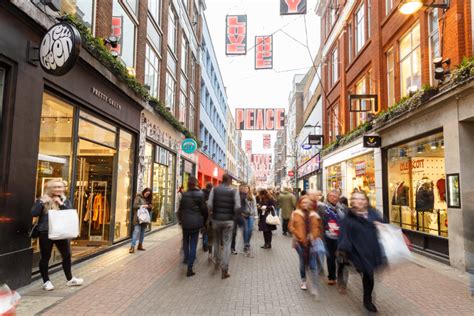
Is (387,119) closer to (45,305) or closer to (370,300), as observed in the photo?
Result: (370,300)

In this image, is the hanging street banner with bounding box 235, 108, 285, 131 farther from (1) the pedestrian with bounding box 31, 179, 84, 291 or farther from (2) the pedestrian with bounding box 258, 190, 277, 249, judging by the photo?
(1) the pedestrian with bounding box 31, 179, 84, 291

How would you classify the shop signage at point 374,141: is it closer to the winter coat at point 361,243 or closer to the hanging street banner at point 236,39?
the hanging street banner at point 236,39

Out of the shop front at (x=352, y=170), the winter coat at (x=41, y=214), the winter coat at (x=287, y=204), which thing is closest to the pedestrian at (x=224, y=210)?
the winter coat at (x=41, y=214)

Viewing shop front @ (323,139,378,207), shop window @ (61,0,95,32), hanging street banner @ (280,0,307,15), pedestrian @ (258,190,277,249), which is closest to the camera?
shop window @ (61,0,95,32)

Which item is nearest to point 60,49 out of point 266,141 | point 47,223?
point 47,223

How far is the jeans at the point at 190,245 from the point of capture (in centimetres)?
747

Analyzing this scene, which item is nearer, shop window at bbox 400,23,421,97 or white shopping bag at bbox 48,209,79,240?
white shopping bag at bbox 48,209,79,240

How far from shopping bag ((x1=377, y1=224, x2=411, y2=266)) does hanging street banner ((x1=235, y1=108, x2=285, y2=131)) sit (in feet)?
67.2

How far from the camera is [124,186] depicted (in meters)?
12.1

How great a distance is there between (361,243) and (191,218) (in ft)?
11.8

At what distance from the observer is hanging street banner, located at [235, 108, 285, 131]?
25.4 m

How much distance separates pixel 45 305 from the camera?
5.42 meters

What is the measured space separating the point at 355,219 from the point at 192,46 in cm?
2119

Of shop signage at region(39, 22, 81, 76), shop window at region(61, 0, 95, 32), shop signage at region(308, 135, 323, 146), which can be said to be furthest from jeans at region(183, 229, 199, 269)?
shop signage at region(308, 135, 323, 146)
